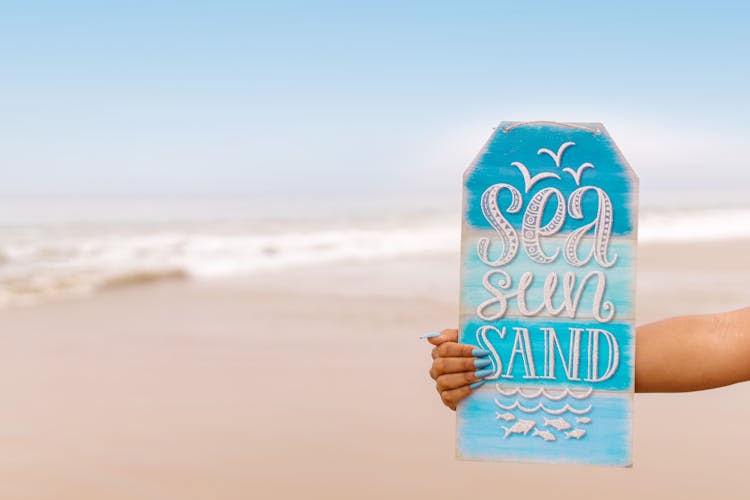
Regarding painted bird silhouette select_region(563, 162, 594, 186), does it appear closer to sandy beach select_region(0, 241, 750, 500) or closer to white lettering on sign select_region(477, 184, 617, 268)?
white lettering on sign select_region(477, 184, 617, 268)

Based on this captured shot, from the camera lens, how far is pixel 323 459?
3.57 metres

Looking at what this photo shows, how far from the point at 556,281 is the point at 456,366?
249 millimetres

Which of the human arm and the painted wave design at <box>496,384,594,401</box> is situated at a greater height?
the human arm

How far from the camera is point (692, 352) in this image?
155 centimetres

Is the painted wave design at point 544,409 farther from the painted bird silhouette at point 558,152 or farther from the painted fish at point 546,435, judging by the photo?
the painted bird silhouette at point 558,152

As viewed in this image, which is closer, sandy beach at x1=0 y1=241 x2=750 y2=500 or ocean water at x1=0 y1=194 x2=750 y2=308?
sandy beach at x1=0 y1=241 x2=750 y2=500

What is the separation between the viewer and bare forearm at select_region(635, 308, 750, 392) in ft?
5.03

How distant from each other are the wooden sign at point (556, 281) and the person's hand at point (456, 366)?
0.02m

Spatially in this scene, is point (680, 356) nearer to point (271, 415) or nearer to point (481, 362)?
point (481, 362)

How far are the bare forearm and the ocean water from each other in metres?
7.08

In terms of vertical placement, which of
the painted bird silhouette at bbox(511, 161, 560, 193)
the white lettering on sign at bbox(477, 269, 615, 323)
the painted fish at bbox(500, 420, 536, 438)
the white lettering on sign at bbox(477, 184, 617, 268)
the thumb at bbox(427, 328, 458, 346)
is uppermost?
the painted bird silhouette at bbox(511, 161, 560, 193)

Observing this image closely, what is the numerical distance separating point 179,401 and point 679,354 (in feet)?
11.2

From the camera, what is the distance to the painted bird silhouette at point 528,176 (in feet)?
4.87

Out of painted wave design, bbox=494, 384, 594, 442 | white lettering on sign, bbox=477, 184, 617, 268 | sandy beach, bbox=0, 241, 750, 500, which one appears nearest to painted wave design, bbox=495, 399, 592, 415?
painted wave design, bbox=494, 384, 594, 442
